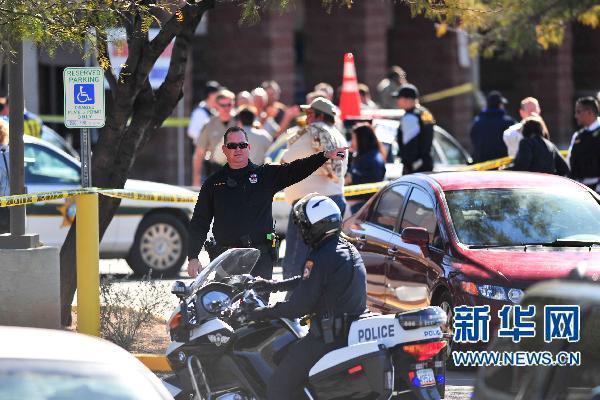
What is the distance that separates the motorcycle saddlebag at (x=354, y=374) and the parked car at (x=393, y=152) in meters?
9.44

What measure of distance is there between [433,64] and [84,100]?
2476 centimetres

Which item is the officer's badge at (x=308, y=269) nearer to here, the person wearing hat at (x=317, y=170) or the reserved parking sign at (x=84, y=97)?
the reserved parking sign at (x=84, y=97)

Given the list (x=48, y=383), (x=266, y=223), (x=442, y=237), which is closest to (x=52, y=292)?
(x=266, y=223)

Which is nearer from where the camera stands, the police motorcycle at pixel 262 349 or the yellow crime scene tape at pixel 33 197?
the police motorcycle at pixel 262 349

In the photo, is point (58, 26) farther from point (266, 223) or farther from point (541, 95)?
point (541, 95)

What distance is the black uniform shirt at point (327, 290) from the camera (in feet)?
24.9

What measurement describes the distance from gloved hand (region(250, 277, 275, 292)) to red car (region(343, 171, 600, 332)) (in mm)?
2710

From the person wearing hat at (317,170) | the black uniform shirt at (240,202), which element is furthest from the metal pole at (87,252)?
the person wearing hat at (317,170)

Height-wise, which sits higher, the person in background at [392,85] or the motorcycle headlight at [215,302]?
the person in background at [392,85]

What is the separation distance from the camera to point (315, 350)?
752cm

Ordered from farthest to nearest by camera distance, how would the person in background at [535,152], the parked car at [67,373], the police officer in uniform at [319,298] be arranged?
the person in background at [535,152], the police officer in uniform at [319,298], the parked car at [67,373]

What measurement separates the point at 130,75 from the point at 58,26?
1.69 meters

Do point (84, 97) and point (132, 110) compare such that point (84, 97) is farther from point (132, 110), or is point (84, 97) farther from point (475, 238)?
point (475, 238)

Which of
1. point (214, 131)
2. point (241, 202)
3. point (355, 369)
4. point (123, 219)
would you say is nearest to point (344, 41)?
point (214, 131)
